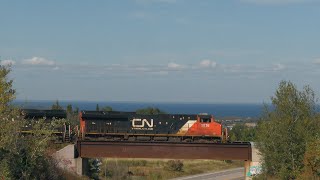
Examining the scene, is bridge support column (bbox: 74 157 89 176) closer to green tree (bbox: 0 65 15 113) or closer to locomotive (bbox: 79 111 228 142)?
locomotive (bbox: 79 111 228 142)

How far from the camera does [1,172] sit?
2234cm

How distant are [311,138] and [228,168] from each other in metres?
44.8

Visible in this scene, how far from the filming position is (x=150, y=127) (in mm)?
55281

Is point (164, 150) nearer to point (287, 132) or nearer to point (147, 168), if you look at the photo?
point (287, 132)

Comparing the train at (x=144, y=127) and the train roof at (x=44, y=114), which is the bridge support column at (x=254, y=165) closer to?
the train at (x=144, y=127)

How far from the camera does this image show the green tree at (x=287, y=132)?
3809 centimetres

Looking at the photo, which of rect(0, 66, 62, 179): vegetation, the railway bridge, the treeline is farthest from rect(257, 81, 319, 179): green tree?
rect(0, 66, 62, 179): vegetation

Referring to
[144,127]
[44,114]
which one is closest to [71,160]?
[44,114]

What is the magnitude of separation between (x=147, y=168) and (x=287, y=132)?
105 ft

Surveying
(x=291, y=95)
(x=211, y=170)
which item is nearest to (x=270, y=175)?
(x=291, y=95)

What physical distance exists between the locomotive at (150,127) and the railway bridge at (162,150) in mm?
7552

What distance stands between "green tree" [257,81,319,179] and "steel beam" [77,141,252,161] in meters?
4.86

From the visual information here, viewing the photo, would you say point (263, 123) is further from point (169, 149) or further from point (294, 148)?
point (169, 149)

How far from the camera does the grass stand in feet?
191
